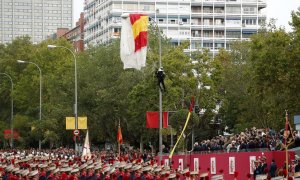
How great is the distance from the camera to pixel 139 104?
5638cm

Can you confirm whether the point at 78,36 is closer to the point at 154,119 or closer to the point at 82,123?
the point at 82,123

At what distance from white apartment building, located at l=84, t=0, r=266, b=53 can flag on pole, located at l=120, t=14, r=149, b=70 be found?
80.5 m

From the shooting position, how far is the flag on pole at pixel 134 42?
3547cm

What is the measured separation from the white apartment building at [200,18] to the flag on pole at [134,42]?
80497 millimetres

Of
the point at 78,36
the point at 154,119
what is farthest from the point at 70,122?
the point at 78,36

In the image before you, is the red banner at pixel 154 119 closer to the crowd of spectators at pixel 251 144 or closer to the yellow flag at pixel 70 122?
the crowd of spectators at pixel 251 144

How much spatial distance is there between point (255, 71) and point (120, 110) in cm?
1467

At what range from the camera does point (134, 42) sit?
35719 mm

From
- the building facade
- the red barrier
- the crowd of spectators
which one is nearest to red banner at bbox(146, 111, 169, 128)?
the crowd of spectators

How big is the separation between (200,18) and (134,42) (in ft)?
276

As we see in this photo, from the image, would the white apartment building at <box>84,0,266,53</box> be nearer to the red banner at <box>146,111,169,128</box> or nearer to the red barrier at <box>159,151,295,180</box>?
the red banner at <box>146,111,169,128</box>

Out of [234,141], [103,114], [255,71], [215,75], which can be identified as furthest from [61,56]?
[234,141]

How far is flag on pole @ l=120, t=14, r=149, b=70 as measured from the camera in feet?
116

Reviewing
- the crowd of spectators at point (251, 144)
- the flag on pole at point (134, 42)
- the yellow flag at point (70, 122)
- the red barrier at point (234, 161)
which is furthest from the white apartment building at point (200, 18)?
the red barrier at point (234, 161)
